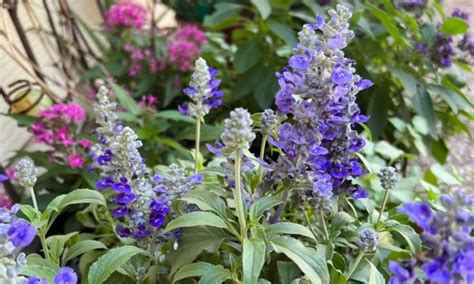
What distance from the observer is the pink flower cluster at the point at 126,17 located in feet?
5.99

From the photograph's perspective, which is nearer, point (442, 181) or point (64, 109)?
point (64, 109)

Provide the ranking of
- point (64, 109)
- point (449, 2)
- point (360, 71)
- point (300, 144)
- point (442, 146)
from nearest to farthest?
point (300, 144) < point (64, 109) < point (360, 71) < point (442, 146) < point (449, 2)

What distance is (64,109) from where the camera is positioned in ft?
4.58

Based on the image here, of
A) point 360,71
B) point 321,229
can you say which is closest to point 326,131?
point 321,229

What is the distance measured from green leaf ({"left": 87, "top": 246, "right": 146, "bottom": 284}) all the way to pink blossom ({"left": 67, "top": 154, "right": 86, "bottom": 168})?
0.62m

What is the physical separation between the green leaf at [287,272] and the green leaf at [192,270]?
0.34 ft

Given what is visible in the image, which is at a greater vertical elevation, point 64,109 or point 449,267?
point 449,267

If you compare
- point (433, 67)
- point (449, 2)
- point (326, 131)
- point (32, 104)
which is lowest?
point (449, 2)

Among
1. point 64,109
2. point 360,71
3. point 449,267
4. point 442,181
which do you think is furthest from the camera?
point 360,71

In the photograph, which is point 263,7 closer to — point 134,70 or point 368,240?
point 134,70

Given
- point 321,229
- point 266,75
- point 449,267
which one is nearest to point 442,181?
point 266,75

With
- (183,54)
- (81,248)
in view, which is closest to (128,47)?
(183,54)

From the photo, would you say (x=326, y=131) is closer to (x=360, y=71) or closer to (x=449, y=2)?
(x=360, y=71)

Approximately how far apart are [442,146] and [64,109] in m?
1.07
